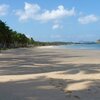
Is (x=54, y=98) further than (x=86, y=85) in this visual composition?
No

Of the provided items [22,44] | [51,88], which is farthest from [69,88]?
[22,44]

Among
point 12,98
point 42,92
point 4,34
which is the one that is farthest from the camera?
point 4,34

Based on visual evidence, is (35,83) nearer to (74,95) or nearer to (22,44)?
(74,95)

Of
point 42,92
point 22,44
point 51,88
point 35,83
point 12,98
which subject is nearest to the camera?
point 12,98

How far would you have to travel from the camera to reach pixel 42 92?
359 inches

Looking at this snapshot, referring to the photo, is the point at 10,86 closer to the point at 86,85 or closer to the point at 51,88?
the point at 51,88

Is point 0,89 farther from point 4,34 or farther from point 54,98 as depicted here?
point 4,34

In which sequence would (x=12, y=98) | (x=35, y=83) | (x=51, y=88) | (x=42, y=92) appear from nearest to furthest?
1. (x=12, y=98)
2. (x=42, y=92)
3. (x=51, y=88)
4. (x=35, y=83)

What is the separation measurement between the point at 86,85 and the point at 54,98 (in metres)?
2.18

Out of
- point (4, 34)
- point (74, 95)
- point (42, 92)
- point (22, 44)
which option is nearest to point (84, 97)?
point (74, 95)

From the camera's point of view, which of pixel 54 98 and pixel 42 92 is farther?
pixel 42 92

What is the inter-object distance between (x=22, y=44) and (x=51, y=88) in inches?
4757

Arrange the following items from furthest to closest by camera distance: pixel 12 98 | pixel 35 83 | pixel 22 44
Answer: pixel 22 44 < pixel 35 83 < pixel 12 98

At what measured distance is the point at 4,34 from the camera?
3177 inches
